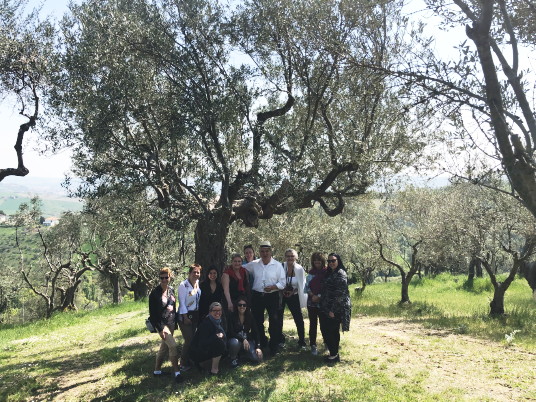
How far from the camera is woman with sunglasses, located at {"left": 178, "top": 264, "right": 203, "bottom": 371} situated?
8.09 meters

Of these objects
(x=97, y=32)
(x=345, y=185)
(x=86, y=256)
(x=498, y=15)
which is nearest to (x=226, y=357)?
(x=345, y=185)

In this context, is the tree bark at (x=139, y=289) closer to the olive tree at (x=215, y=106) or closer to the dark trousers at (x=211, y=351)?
the olive tree at (x=215, y=106)

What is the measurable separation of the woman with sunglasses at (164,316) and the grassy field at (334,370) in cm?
47

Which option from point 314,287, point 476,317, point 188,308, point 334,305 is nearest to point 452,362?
point 334,305

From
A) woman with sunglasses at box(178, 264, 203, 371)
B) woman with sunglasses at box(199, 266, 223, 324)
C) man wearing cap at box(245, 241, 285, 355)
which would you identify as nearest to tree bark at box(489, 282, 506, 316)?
man wearing cap at box(245, 241, 285, 355)

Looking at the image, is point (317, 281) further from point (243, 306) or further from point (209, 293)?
point (209, 293)

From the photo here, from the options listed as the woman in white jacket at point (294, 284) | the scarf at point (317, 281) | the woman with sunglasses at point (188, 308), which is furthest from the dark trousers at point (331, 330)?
the woman with sunglasses at point (188, 308)

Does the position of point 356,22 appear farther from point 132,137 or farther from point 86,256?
point 86,256

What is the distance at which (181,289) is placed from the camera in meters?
8.15

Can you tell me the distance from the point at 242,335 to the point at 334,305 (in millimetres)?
2059

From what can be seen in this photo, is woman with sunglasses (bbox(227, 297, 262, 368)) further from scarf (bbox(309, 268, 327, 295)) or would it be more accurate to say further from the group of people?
scarf (bbox(309, 268, 327, 295))

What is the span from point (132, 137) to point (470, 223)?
14.5m

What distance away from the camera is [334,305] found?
826 centimetres

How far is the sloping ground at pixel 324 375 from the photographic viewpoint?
696 centimetres
